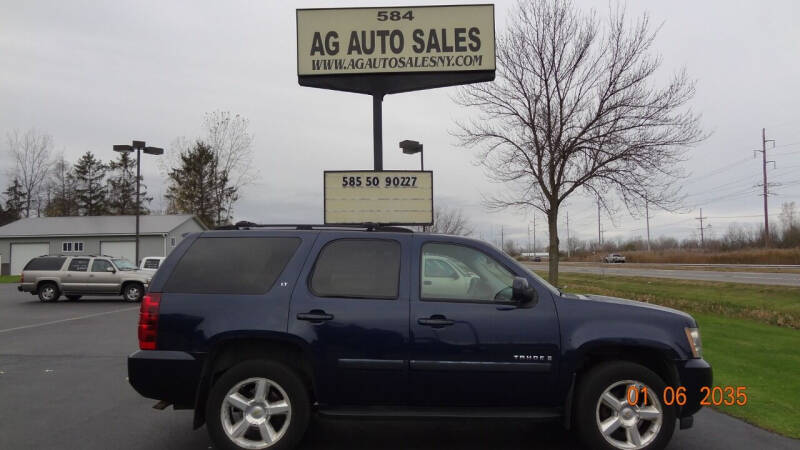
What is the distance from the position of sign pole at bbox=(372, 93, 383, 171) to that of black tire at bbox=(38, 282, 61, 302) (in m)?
15.0

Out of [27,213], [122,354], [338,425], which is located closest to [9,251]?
[27,213]

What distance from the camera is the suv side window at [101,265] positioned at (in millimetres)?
21000

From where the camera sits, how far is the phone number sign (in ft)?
39.1

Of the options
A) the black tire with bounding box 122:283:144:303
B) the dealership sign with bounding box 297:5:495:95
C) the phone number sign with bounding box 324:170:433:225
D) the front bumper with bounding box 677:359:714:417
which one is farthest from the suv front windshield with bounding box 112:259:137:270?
the front bumper with bounding box 677:359:714:417

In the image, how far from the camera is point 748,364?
830 centimetres

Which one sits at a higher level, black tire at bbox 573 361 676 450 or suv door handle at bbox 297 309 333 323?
suv door handle at bbox 297 309 333 323

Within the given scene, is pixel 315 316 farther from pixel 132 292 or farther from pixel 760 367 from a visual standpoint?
pixel 132 292

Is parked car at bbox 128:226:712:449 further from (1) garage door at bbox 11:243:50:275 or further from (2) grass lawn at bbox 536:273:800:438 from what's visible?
(1) garage door at bbox 11:243:50:275

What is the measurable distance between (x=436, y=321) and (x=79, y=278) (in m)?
20.2

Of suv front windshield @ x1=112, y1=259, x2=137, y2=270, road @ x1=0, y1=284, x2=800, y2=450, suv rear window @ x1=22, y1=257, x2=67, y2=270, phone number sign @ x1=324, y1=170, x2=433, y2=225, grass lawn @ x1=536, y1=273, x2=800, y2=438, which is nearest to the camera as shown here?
road @ x1=0, y1=284, x2=800, y2=450

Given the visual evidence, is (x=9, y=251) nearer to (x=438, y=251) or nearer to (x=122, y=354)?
(x=122, y=354)

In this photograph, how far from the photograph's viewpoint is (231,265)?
15.6 feet

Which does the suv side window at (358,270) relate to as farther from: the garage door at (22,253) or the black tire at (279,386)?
the garage door at (22,253)

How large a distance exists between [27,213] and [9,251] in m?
27.0
